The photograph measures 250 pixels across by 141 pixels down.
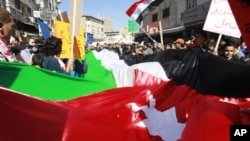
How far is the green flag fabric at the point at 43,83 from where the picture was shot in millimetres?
4230

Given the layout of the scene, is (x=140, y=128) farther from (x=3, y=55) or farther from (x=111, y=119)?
(x=3, y=55)

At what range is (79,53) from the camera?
22.7ft

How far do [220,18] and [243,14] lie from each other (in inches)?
167

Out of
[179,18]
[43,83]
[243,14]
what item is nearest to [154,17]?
[179,18]

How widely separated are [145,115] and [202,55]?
1076 millimetres

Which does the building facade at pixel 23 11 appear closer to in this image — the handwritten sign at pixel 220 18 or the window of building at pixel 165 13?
the window of building at pixel 165 13

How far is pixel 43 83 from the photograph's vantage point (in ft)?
16.0

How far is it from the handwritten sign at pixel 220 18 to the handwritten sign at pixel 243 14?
4.00m

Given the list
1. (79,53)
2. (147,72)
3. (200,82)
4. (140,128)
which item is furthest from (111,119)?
(79,53)

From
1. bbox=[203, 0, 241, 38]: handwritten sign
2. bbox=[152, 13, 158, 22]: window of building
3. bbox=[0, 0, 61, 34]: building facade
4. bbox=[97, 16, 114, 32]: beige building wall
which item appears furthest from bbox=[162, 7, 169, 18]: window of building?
bbox=[97, 16, 114, 32]: beige building wall

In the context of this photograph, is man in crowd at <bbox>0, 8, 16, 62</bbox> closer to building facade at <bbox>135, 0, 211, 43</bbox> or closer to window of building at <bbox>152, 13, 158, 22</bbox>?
building facade at <bbox>135, 0, 211, 43</bbox>

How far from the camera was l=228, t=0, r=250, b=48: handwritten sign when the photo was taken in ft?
7.41

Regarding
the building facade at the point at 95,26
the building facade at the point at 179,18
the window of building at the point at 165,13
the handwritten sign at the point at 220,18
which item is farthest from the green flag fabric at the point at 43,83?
the building facade at the point at 95,26

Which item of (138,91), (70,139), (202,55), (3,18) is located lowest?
(70,139)
